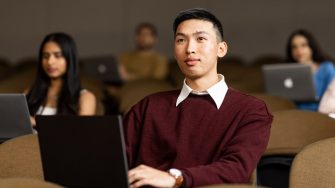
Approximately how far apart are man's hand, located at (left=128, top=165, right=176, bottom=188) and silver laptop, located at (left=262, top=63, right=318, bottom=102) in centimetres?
316

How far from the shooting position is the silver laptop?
18.1 feet

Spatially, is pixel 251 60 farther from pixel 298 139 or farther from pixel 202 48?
pixel 202 48

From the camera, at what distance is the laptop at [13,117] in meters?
3.74

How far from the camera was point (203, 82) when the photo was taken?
282 centimetres

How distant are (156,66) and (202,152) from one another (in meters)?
5.49

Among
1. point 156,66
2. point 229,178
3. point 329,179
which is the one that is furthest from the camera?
point 156,66

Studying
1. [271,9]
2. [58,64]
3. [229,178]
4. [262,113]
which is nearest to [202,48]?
[262,113]

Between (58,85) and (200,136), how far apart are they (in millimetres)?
2051

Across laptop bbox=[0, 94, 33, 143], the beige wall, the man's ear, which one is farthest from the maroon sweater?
the beige wall

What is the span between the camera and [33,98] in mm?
4551

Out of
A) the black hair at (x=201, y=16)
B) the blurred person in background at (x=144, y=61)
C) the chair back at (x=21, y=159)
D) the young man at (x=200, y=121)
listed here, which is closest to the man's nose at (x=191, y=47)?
the young man at (x=200, y=121)

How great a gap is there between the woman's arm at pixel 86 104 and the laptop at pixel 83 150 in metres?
1.91

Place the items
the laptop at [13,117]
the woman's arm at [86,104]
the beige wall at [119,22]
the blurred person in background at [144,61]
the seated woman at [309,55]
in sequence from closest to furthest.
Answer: the laptop at [13,117] → the woman's arm at [86,104] → the seated woman at [309,55] → the blurred person in background at [144,61] → the beige wall at [119,22]

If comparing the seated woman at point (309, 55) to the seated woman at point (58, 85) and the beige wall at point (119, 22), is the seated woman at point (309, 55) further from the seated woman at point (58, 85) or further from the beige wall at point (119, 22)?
the beige wall at point (119, 22)
